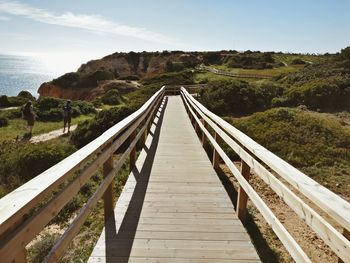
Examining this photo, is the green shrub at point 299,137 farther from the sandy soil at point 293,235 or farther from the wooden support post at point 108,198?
the wooden support post at point 108,198

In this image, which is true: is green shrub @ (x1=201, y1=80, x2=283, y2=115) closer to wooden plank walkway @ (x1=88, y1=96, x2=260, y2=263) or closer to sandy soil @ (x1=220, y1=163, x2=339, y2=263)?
wooden plank walkway @ (x1=88, y1=96, x2=260, y2=263)

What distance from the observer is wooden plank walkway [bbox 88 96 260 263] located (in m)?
3.40

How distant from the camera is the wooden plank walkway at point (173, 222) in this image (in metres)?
3.40

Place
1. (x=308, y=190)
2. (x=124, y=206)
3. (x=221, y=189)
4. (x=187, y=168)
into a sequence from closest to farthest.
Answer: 1. (x=308, y=190)
2. (x=124, y=206)
3. (x=221, y=189)
4. (x=187, y=168)

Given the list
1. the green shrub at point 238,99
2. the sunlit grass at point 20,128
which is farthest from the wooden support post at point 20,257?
the sunlit grass at point 20,128

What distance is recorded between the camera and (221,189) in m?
5.39

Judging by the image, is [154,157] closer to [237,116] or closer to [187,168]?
[187,168]

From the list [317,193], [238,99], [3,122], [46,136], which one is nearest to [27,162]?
[46,136]

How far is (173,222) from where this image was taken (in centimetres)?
414

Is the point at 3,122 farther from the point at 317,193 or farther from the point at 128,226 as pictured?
the point at 317,193

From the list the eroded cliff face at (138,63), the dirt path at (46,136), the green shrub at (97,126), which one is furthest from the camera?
the eroded cliff face at (138,63)

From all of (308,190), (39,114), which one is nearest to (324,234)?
(308,190)

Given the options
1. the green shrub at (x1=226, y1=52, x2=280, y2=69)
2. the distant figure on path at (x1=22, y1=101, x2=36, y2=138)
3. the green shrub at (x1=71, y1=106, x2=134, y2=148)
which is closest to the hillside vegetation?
the green shrub at (x1=71, y1=106, x2=134, y2=148)

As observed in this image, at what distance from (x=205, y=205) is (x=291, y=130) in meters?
6.90
